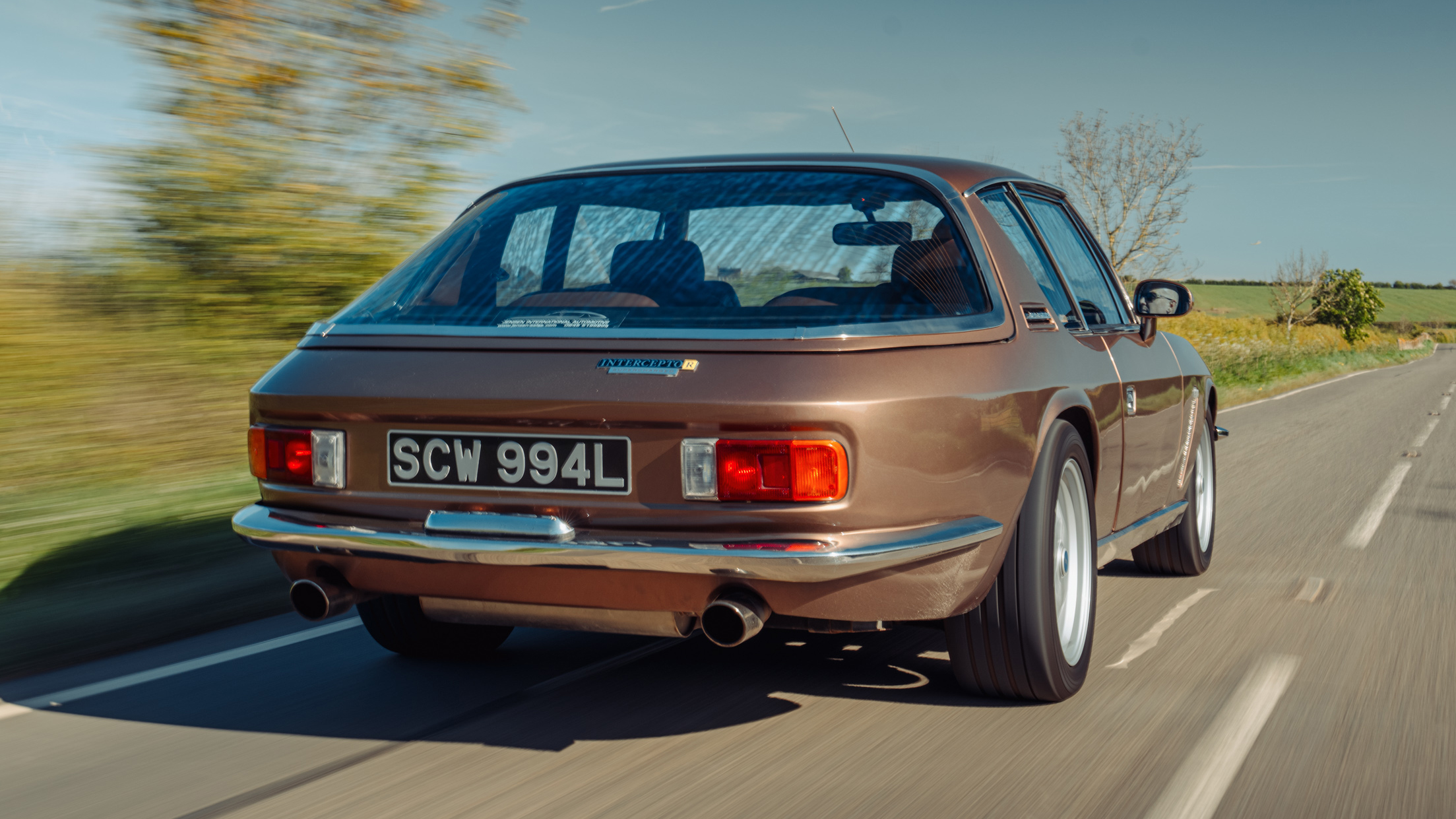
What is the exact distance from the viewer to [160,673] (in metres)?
4.48

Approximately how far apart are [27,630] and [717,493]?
3203mm

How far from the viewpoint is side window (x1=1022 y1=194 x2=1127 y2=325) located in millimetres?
4762

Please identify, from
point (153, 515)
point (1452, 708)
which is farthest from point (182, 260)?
point (1452, 708)

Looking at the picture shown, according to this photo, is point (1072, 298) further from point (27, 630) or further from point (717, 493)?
point (27, 630)

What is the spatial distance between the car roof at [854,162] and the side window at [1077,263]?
0.44 meters

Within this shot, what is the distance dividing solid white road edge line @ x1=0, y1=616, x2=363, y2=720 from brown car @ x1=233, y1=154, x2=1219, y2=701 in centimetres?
108

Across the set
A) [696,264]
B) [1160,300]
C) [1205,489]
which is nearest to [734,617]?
[696,264]

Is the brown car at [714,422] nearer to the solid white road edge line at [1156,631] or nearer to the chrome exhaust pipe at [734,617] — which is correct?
the chrome exhaust pipe at [734,617]

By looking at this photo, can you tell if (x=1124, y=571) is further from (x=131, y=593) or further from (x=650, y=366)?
(x=131, y=593)

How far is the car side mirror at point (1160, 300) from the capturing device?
5410 millimetres

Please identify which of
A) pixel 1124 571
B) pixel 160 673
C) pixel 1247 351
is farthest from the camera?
pixel 1247 351

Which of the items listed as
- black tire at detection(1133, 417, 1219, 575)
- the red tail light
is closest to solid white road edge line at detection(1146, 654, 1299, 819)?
black tire at detection(1133, 417, 1219, 575)

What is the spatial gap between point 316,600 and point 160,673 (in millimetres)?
1334

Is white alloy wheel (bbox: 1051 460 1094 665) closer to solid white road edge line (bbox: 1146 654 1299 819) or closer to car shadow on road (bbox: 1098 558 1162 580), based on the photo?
solid white road edge line (bbox: 1146 654 1299 819)
